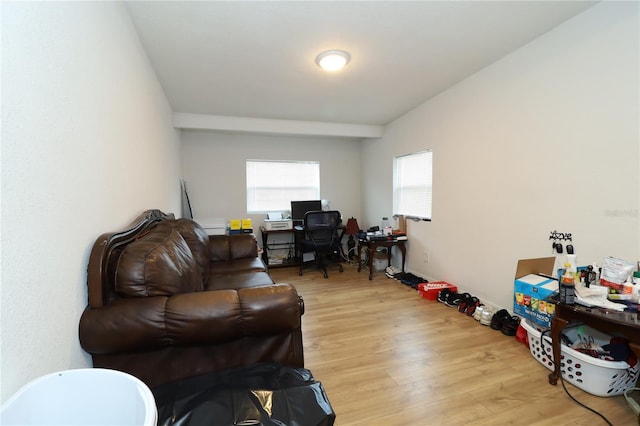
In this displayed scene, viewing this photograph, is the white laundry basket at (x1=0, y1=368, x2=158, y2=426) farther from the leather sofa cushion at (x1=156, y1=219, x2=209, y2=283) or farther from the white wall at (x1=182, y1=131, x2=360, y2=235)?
the white wall at (x1=182, y1=131, x2=360, y2=235)

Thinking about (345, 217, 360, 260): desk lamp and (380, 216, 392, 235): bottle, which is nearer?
(380, 216, 392, 235): bottle

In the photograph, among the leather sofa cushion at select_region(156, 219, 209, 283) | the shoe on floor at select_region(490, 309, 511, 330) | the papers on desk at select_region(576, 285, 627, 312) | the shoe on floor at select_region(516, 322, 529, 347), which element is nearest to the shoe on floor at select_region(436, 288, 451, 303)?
the shoe on floor at select_region(490, 309, 511, 330)

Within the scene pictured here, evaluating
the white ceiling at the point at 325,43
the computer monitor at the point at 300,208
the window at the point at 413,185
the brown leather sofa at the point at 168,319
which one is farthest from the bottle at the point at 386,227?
the brown leather sofa at the point at 168,319

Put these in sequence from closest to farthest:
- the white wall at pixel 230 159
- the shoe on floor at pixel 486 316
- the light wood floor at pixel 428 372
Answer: the light wood floor at pixel 428 372 → the shoe on floor at pixel 486 316 → the white wall at pixel 230 159

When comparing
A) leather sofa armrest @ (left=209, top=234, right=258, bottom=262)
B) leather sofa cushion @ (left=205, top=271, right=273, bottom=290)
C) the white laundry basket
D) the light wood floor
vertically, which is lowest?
the light wood floor

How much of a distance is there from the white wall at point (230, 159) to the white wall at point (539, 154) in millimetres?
2104

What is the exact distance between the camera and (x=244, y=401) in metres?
0.98

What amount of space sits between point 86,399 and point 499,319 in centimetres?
279

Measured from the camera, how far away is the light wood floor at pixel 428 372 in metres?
1.50

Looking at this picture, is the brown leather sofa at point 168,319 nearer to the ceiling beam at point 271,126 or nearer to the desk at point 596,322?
the desk at point 596,322

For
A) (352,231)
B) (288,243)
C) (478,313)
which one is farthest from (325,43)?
(288,243)

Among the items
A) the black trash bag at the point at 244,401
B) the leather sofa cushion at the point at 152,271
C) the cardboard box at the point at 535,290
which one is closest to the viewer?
the black trash bag at the point at 244,401

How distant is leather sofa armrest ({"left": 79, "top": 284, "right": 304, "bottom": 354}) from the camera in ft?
3.53

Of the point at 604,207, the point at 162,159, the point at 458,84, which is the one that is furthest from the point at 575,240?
the point at 162,159
